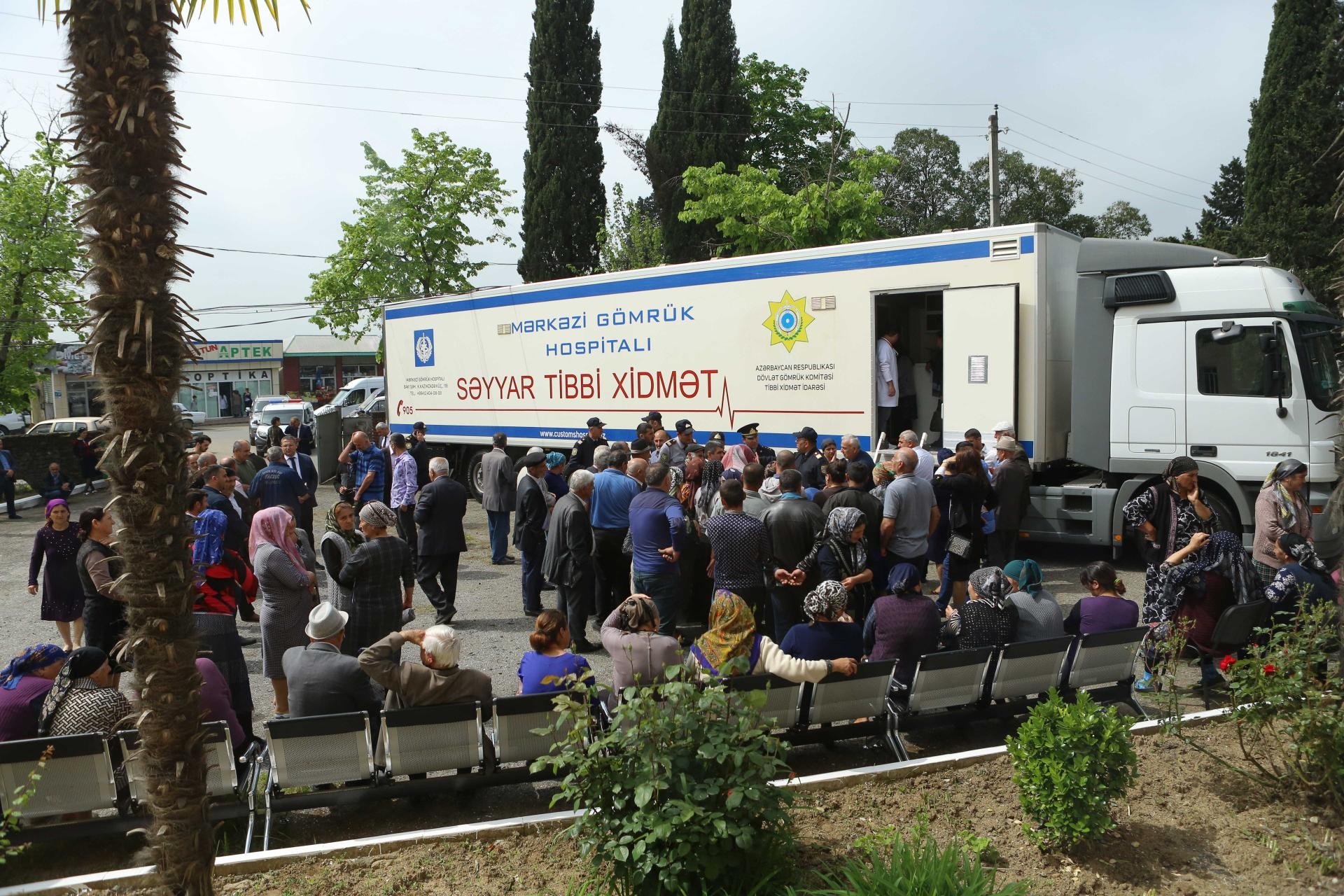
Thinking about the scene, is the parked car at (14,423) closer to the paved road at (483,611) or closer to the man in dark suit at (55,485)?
the man in dark suit at (55,485)

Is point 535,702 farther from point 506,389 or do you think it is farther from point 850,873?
point 506,389

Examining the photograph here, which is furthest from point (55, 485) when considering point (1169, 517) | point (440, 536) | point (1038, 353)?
point (1169, 517)

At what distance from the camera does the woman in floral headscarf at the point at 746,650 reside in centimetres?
531

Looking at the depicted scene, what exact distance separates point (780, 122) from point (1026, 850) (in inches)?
1138

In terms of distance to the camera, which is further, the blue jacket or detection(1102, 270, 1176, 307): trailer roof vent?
detection(1102, 270, 1176, 307): trailer roof vent

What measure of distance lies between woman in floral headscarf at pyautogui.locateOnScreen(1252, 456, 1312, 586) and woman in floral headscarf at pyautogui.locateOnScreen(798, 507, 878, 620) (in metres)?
2.79

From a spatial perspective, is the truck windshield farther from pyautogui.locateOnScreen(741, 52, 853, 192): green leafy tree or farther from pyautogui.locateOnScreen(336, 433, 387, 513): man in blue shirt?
pyautogui.locateOnScreen(741, 52, 853, 192): green leafy tree

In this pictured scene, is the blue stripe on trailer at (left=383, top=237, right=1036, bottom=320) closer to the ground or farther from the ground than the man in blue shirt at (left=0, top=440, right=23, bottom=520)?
farther from the ground

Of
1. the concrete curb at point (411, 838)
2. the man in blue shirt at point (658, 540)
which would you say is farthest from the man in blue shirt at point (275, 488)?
the concrete curb at point (411, 838)

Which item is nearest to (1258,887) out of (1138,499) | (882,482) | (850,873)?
(850,873)

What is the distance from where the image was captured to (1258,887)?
12.5 feet

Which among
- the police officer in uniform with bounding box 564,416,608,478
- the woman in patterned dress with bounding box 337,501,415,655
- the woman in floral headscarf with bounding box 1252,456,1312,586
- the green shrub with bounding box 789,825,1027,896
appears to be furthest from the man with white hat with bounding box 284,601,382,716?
the police officer in uniform with bounding box 564,416,608,478

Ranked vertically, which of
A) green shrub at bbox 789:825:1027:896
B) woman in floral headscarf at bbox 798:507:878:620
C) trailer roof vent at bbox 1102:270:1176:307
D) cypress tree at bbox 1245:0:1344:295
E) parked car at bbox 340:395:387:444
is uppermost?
cypress tree at bbox 1245:0:1344:295

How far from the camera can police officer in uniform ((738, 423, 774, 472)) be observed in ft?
37.5
